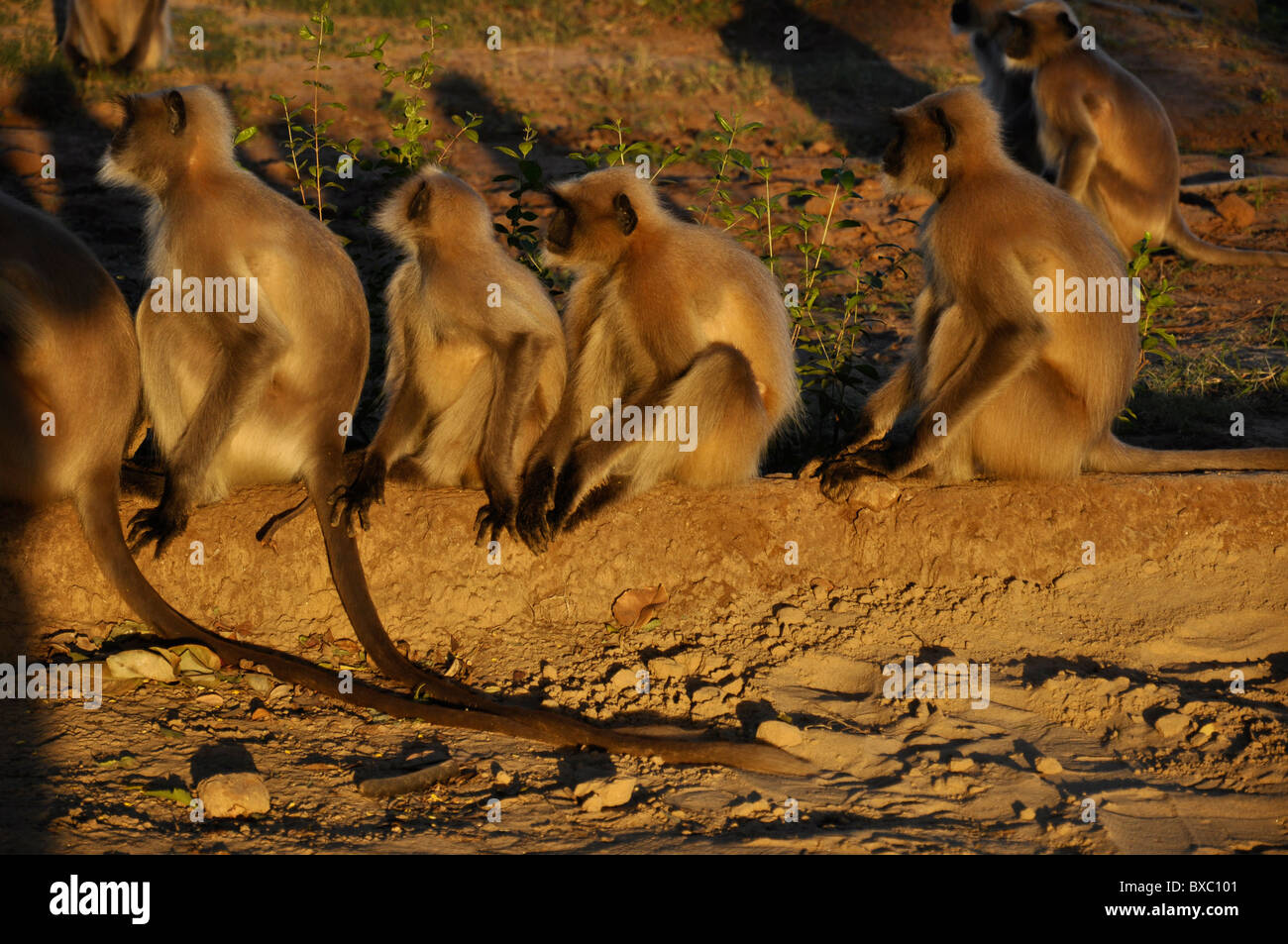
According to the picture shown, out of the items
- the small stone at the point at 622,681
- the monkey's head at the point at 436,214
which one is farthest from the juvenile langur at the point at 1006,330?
the monkey's head at the point at 436,214

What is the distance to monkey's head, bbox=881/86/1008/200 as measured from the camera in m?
3.88

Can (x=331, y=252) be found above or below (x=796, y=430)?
above

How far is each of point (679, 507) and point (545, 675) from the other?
0.70 m

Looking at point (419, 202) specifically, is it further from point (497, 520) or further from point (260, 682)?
point (260, 682)

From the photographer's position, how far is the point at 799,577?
3.87 m

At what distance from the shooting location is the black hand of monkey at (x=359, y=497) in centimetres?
367

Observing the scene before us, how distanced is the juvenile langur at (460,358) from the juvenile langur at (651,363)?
11 centimetres

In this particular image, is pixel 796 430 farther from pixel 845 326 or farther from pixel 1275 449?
pixel 1275 449

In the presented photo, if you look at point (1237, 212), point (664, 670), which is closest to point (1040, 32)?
point (1237, 212)

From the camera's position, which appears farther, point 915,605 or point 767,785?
point 915,605

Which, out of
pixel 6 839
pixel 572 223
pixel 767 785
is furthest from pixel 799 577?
pixel 6 839

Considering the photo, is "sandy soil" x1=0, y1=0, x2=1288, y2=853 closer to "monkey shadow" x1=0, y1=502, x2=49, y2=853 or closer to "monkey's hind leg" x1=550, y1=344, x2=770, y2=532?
"monkey shadow" x1=0, y1=502, x2=49, y2=853

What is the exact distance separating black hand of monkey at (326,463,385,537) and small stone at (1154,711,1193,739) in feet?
7.29

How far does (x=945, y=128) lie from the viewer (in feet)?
12.7
